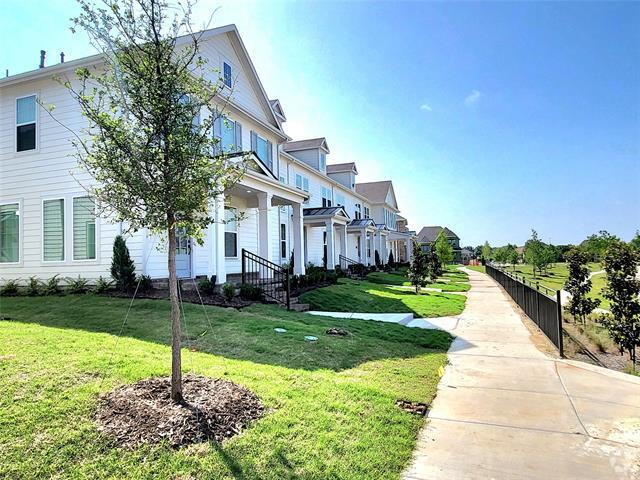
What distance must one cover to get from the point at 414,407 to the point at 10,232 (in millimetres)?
13684

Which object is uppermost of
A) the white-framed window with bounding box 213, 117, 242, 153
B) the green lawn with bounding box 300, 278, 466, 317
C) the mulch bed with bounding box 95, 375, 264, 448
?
the white-framed window with bounding box 213, 117, 242, 153

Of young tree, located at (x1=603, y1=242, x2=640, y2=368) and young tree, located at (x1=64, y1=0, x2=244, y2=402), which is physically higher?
young tree, located at (x1=64, y1=0, x2=244, y2=402)

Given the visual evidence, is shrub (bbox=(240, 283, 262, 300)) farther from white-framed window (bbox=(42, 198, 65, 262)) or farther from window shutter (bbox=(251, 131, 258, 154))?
window shutter (bbox=(251, 131, 258, 154))

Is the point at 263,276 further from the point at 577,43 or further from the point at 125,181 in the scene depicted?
the point at 577,43

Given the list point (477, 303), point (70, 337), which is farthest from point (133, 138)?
point (477, 303)

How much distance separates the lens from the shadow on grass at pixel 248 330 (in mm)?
6215

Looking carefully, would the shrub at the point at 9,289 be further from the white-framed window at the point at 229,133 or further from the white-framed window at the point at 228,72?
the white-framed window at the point at 228,72

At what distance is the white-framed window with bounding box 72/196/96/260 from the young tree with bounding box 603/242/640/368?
13.0m

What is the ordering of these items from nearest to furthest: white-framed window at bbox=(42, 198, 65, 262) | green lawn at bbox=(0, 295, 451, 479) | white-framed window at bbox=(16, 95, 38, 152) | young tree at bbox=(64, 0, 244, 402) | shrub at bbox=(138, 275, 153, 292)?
green lawn at bbox=(0, 295, 451, 479) < young tree at bbox=(64, 0, 244, 402) < shrub at bbox=(138, 275, 153, 292) < white-framed window at bbox=(42, 198, 65, 262) < white-framed window at bbox=(16, 95, 38, 152)

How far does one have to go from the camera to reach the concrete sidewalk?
3262 millimetres

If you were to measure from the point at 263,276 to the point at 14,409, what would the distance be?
987 cm

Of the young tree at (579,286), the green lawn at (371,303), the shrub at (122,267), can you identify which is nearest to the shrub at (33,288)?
the shrub at (122,267)

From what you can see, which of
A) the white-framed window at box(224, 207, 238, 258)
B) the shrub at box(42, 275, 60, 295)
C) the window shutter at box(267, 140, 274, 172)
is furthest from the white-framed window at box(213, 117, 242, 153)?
the shrub at box(42, 275, 60, 295)

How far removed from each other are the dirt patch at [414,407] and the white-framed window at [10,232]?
42.5ft
